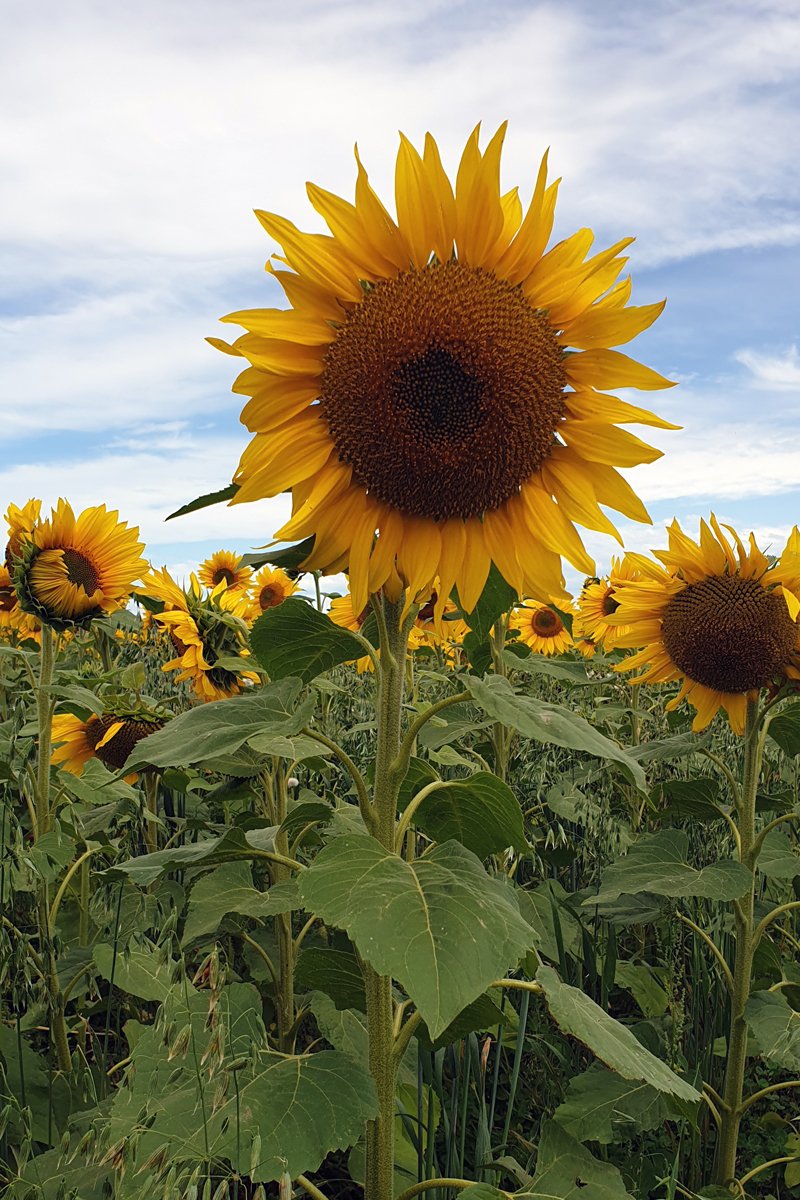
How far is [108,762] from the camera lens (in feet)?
11.9

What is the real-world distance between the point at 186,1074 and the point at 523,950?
2.50 feet

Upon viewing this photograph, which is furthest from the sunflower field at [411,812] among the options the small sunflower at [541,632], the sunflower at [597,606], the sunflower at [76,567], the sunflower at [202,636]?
the small sunflower at [541,632]

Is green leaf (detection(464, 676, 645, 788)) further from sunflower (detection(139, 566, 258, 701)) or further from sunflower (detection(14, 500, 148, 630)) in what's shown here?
sunflower (detection(14, 500, 148, 630))

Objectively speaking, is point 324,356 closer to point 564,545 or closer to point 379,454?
point 379,454

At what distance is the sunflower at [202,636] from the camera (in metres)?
3.48

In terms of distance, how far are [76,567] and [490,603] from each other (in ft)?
7.03

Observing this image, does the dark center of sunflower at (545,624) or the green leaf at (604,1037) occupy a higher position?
the dark center of sunflower at (545,624)

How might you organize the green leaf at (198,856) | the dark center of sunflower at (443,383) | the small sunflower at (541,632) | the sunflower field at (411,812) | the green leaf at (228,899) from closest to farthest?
1. the sunflower field at (411,812)
2. the dark center of sunflower at (443,383)
3. the green leaf at (198,856)
4. the green leaf at (228,899)
5. the small sunflower at (541,632)

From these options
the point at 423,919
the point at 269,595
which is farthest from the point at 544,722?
the point at 269,595

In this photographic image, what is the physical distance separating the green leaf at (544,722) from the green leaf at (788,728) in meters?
1.14

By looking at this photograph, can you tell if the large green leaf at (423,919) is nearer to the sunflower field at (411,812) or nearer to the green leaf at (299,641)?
the sunflower field at (411,812)

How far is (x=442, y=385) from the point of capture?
163cm

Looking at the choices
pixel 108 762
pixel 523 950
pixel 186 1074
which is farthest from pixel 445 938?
pixel 108 762

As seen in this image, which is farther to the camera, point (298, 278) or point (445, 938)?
point (298, 278)
